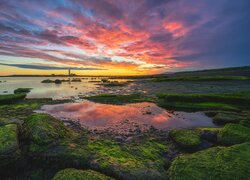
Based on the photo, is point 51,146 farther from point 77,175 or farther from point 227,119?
point 227,119

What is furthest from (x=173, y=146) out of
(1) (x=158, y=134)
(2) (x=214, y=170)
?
(2) (x=214, y=170)

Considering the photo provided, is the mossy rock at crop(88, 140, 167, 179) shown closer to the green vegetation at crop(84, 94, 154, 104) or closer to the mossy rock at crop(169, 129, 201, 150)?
the mossy rock at crop(169, 129, 201, 150)

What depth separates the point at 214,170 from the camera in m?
5.73

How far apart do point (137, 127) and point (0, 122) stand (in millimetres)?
9648

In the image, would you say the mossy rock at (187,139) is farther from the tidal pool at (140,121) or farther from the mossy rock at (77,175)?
the mossy rock at (77,175)

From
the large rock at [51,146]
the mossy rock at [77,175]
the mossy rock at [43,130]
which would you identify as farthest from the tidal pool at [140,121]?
the mossy rock at [77,175]

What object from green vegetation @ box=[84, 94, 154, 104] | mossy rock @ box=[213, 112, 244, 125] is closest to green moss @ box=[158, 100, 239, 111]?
mossy rock @ box=[213, 112, 244, 125]

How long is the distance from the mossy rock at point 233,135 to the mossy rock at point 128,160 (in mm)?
3462

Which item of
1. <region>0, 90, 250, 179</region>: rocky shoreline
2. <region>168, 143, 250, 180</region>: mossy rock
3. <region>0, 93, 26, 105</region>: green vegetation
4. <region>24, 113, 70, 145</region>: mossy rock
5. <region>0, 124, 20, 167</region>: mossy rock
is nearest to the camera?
<region>168, 143, 250, 180</region>: mossy rock

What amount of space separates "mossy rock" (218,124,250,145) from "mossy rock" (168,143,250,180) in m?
2.04

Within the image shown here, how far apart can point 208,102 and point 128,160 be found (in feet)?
61.5

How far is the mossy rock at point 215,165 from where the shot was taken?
18.2ft

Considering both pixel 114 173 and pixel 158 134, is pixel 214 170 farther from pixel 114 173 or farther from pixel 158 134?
pixel 158 134

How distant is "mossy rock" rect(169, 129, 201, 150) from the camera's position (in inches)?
353
